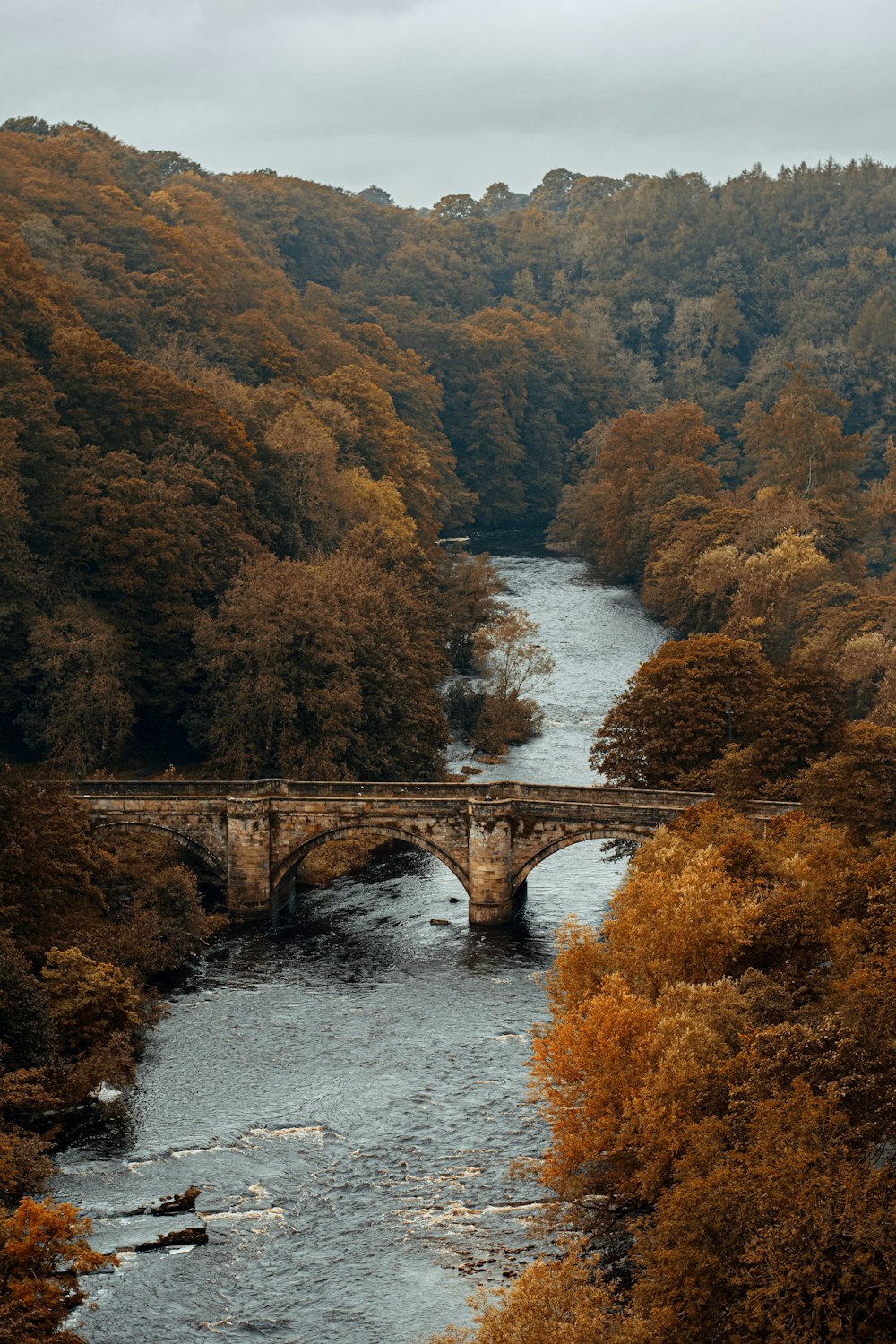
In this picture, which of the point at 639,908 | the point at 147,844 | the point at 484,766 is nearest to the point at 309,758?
the point at 147,844

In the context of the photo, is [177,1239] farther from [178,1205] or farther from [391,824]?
[391,824]

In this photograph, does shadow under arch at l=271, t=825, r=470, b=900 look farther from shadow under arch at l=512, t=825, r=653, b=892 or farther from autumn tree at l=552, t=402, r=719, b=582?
autumn tree at l=552, t=402, r=719, b=582

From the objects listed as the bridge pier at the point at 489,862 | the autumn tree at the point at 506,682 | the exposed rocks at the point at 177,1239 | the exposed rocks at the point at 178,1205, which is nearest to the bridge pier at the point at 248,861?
the bridge pier at the point at 489,862

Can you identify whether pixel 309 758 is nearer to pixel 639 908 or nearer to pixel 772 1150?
pixel 639 908

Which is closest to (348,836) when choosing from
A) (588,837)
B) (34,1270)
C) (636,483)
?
(588,837)

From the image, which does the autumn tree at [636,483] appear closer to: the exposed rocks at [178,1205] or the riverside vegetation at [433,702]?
the riverside vegetation at [433,702]

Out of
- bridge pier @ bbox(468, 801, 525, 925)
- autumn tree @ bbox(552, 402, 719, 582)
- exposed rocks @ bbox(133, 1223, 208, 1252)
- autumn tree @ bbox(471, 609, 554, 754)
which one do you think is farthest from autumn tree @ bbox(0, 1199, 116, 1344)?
autumn tree @ bbox(552, 402, 719, 582)
